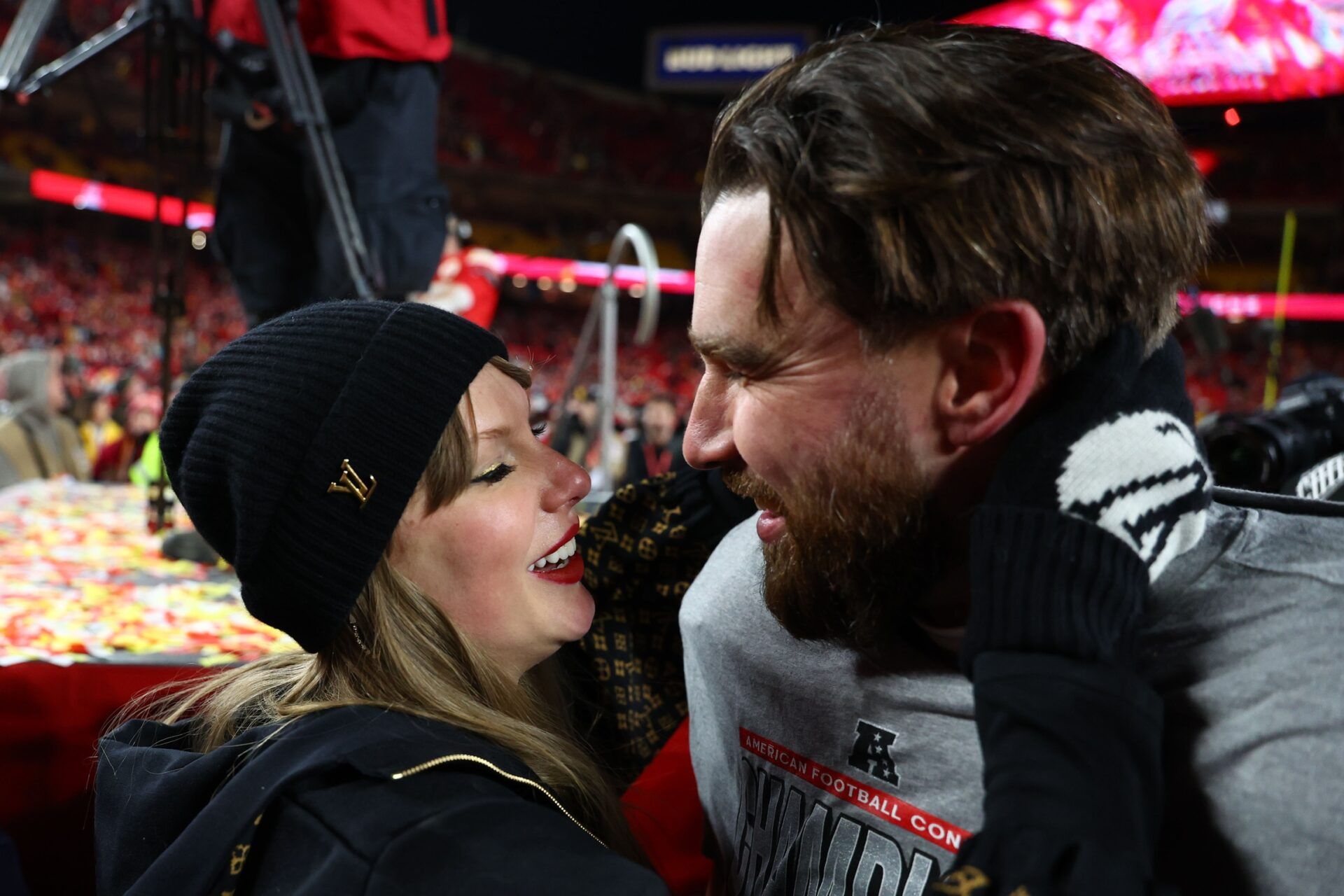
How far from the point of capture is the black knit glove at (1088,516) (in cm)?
64

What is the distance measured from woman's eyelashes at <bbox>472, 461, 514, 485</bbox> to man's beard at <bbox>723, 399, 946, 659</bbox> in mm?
359

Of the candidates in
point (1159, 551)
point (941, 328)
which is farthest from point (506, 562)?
point (1159, 551)

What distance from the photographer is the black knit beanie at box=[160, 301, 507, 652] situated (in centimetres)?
102

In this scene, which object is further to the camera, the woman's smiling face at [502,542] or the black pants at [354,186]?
the black pants at [354,186]

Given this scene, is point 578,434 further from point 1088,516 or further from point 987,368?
point 1088,516

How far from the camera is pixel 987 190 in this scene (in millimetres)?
732

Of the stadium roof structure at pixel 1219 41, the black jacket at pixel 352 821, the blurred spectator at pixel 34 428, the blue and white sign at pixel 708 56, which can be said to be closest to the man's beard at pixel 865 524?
the black jacket at pixel 352 821

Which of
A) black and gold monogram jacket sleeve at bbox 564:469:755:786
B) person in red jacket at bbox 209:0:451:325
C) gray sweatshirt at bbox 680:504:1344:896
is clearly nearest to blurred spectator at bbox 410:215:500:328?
person in red jacket at bbox 209:0:451:325

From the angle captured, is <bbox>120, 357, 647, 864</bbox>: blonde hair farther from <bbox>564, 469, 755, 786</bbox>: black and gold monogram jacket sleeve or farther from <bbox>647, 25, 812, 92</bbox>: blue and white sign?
<bbox>647, 25, 812, 92</bbox>: blue and white sign

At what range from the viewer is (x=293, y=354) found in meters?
1.04

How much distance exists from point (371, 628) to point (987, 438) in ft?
2.22

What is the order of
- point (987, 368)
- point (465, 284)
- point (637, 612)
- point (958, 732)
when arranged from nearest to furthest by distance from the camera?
point (987, 368) < point (958, 732) < point (637, 612) < point (465, 284)

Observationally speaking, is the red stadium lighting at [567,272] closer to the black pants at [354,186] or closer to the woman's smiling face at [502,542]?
the black pants at [354,186]

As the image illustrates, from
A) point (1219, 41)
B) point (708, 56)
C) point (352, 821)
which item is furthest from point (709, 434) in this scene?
point (708, 56)
